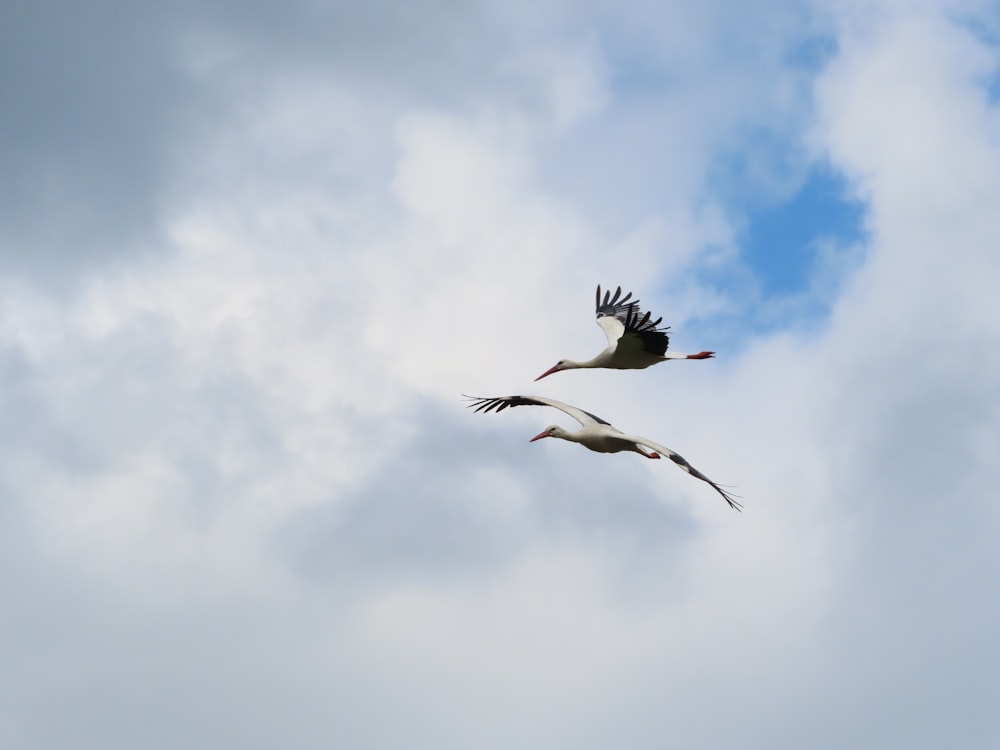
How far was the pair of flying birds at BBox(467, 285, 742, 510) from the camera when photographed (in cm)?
2658

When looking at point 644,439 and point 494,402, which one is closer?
point 644,439

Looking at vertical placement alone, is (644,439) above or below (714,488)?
above

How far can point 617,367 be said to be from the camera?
30.0 metres

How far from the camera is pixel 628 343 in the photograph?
93.4 feet

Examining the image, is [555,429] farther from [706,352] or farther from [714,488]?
[714,488]

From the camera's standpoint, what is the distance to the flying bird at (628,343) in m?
28.0

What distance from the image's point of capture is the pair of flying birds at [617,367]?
26.6 m

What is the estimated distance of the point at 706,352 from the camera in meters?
30.4

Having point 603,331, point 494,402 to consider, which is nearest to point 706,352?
point 603,331

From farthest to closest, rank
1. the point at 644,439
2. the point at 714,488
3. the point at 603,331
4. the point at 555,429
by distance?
the point at 603,331
the point at 555,429
the point at 644,439
the point at 714,488

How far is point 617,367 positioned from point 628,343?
1.58 m

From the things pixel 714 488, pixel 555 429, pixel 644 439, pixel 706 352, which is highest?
pixel 706 352

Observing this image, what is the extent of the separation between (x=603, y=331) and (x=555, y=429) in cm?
354

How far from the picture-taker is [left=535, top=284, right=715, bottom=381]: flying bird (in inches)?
1101
